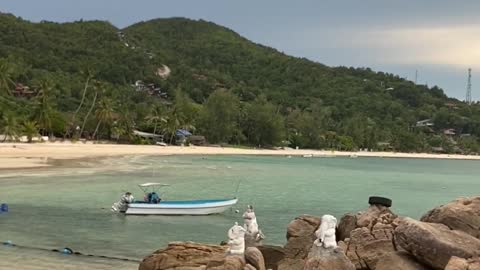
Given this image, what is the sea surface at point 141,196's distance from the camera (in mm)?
23453

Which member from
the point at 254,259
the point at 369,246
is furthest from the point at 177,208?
the point at 254,259

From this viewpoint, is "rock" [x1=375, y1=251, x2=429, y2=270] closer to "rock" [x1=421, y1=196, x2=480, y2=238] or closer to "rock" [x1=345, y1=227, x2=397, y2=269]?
"rock" [x1=345, y1=227, x2=397, y2=269]

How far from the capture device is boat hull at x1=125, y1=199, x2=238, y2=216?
30812 mm

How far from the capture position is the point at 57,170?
55.2 m

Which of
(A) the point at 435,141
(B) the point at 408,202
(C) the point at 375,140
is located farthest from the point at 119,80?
(B) the point at 408,202

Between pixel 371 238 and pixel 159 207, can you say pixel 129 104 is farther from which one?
pixel 371 238

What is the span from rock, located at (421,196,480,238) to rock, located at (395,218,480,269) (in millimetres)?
588

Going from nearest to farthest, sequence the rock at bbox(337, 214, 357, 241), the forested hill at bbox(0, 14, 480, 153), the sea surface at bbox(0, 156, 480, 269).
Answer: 1. the rock at bbox(337, 214, 357, 241)
2. the sea surface at bbox(0, 156, 480, 269)
3. the forested hill at bbox(0, 14, 480, 153)

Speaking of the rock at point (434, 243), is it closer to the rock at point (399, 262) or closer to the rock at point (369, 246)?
the rock at point (399, 262)

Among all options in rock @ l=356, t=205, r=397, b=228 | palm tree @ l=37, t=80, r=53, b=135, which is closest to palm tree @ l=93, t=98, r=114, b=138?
palm tree @ l=37, t=80, r=53, b=135

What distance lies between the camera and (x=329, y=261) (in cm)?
1098

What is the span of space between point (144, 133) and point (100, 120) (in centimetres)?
1648

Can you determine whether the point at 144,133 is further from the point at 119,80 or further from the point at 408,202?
the point at 408,202

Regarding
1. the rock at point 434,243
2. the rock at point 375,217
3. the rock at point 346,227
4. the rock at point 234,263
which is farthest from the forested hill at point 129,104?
the rock at point 434,243
